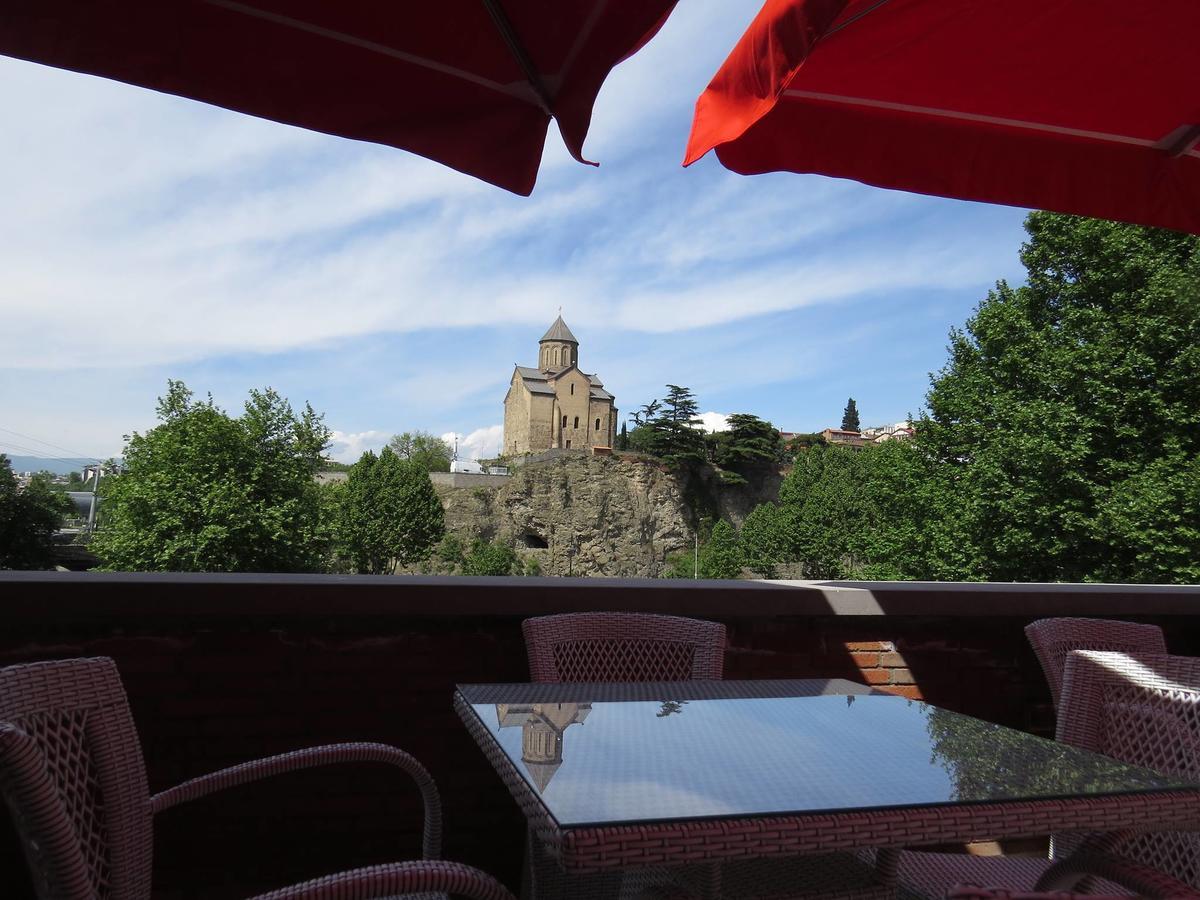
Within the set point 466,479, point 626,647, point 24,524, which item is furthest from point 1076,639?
point 466,479

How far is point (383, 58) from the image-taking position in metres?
1.40

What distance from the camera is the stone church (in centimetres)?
5306

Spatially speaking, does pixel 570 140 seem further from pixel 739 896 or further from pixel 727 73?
pixel 739 896

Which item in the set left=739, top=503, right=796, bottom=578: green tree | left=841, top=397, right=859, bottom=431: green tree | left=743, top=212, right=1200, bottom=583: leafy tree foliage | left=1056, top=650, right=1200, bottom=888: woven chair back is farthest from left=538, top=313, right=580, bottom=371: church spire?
left=1056, top=650, right=1200, bottom=888: woven chair back

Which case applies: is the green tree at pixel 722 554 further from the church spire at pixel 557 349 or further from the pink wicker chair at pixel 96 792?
the pink wicker chair at pixel 96 792

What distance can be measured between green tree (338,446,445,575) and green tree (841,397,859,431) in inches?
1632

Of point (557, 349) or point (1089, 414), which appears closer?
point (1089, 414)

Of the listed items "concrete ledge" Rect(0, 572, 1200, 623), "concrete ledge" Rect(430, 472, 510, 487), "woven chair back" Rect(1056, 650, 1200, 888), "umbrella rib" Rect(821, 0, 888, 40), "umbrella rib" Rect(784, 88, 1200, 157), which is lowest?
"woven chair back" Rect(1056, 650, 1200, 888)

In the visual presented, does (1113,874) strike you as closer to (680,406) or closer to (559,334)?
(680,406)

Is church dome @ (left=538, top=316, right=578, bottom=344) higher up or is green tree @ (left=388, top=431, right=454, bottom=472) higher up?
church dome @ (left=538, top=316, right=578, bottom=344)

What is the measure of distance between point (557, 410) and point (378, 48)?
52.4 m

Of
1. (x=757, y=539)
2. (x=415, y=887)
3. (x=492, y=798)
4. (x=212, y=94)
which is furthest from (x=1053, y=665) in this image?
(x=757, y=539)

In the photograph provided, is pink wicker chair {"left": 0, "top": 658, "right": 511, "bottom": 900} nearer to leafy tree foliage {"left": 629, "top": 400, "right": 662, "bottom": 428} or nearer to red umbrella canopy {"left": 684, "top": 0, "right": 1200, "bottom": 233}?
red umbrella canopy {"left": 684, "top": 0, "right": 1200, "bottom": 233}

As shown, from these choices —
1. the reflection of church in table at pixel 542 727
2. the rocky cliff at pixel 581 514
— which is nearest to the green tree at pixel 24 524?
the rocky cliff at pixel 581 514
